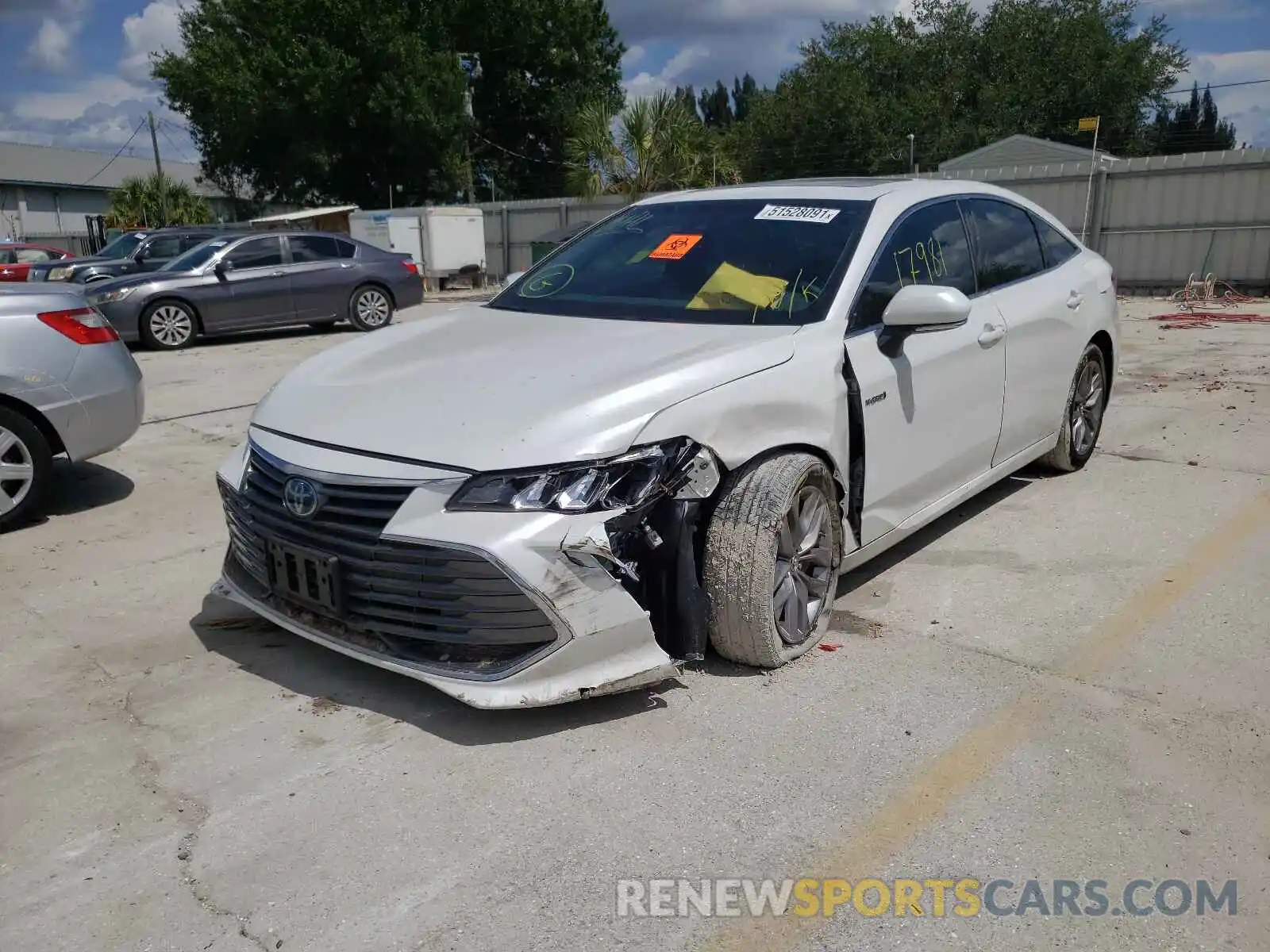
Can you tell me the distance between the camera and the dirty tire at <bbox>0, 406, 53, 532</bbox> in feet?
17.0

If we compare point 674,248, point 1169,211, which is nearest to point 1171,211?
point 1169,211

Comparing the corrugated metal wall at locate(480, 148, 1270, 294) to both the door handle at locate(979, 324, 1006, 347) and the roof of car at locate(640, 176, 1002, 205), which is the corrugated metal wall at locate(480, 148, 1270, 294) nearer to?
the roof of car at locate(640, 176, 1002, 205)

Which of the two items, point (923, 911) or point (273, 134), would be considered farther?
point (273, 134)

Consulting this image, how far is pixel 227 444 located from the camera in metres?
7.25

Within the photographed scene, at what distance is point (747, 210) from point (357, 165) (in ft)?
116

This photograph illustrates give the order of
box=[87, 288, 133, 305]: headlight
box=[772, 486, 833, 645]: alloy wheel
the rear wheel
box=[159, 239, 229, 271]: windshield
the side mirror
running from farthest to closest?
box=[159, 239, 229, 271]: windshield < the rear wheel < box=[87, 288, 133, 305]: headlight < the side mirror < box=[772, 486, 833, 645]: alloy wheel

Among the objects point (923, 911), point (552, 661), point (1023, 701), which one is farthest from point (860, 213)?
point (923, 911)

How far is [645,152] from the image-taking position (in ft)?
63.1

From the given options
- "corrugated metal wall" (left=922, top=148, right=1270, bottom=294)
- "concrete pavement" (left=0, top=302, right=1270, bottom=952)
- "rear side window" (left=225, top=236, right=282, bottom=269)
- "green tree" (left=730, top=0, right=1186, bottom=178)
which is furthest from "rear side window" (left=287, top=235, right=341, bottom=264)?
"green tree" (left=730, top=0, right=1186, bottom=178)

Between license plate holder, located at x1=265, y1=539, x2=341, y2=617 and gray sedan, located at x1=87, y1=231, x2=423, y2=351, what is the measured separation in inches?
413

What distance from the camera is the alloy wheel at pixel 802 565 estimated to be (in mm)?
3410

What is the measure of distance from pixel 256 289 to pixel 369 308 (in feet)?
5.66

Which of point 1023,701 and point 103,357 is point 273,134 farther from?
point 1023,701

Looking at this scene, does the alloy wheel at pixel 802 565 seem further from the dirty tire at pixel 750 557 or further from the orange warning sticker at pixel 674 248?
the orange warning sticker at pixel 674 248
